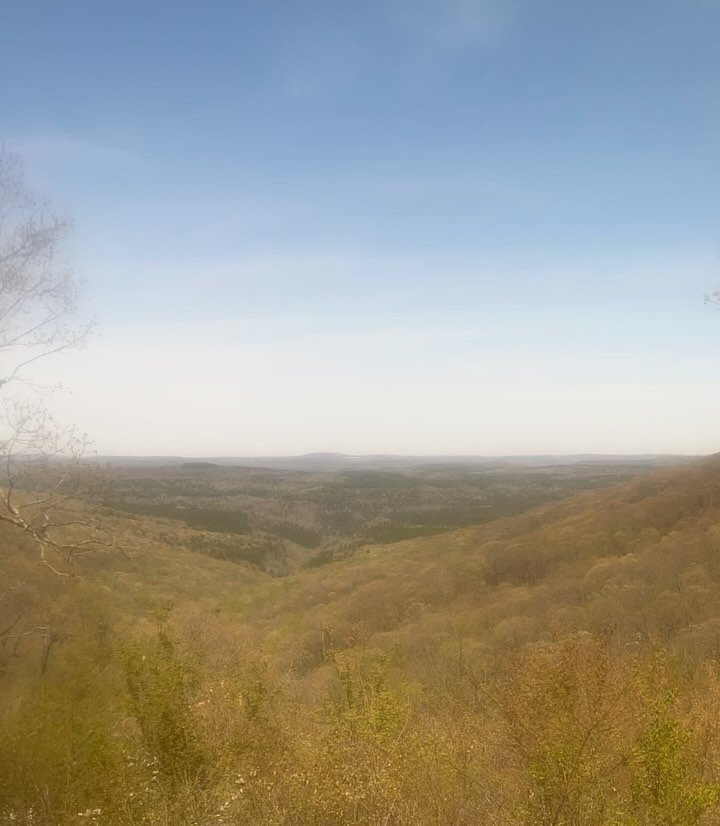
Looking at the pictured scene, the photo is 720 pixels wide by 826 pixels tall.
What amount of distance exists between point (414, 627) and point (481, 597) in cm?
1070

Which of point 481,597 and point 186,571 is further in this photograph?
point 186,571

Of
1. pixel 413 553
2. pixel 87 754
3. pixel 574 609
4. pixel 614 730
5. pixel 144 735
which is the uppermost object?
pixel 614 730

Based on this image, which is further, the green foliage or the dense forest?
the green foliage

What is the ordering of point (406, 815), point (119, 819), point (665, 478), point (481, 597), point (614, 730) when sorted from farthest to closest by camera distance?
point (665, 478) < point (481, 597) < point (119, 819) < point (614, 730) < point (406, 815)

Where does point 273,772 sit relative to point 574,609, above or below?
above

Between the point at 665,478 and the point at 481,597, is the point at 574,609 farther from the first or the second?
the point at 665,478

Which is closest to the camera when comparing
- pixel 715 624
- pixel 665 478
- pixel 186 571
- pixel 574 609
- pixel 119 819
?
pixel 119 819

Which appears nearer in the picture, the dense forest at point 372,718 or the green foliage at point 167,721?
the dense forest at point 372,718

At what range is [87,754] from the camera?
15812mm

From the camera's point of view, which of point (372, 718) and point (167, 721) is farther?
point (372, 718)

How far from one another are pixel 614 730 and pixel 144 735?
13467 millimetres

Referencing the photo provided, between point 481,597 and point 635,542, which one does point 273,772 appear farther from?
point 635,542

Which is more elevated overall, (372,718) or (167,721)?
(167,721)

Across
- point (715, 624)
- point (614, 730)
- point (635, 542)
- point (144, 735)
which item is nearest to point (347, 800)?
point (614, 730)
